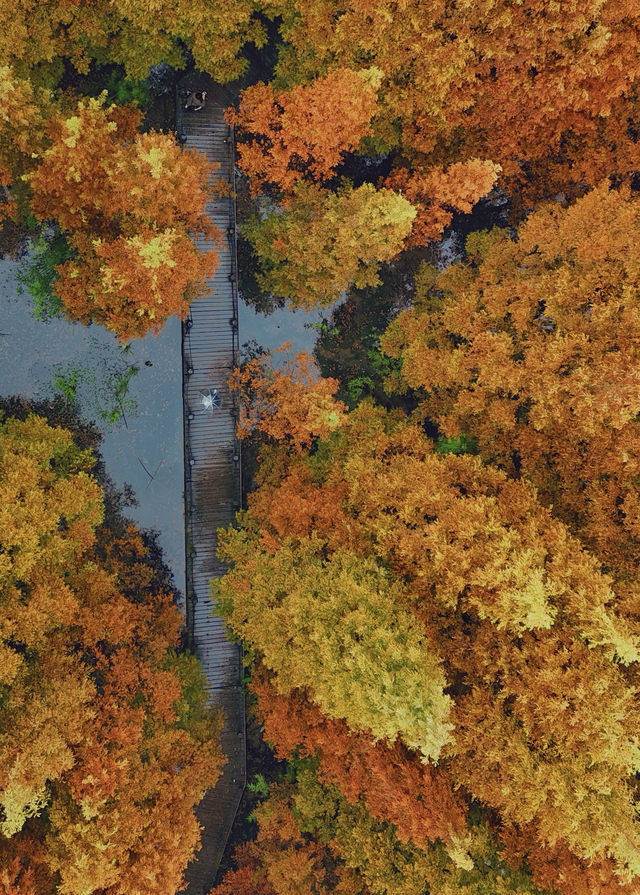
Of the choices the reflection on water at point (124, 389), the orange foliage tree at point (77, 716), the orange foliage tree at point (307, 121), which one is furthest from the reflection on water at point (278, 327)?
the orange foliage tree at point (77, 716)

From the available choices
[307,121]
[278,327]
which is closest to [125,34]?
[307,121]

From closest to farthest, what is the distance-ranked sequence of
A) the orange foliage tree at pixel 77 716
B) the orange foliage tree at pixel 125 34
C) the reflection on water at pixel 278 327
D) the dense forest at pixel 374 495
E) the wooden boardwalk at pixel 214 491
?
the dense forest at pixel 374 495
the orange foliage tree at pixel 77 716
the orange foliage tree at pixel 125 34
the wooden boardwalk at pixel 214 491
the reflection on water at pixel 278 327

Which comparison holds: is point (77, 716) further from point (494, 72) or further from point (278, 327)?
point (494, 72)

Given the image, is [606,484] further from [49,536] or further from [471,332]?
[49,536]

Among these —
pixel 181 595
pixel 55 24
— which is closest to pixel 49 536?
pixel 181 595

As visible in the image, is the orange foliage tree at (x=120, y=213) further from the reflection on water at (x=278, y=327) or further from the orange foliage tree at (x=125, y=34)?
the reflection on water at (x=278, y=327)

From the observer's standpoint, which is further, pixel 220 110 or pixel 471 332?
pixel 220 110

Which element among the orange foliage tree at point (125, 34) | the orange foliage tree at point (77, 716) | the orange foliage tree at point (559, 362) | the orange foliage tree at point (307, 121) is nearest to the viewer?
the orange foliage tree at point (77, 716)
